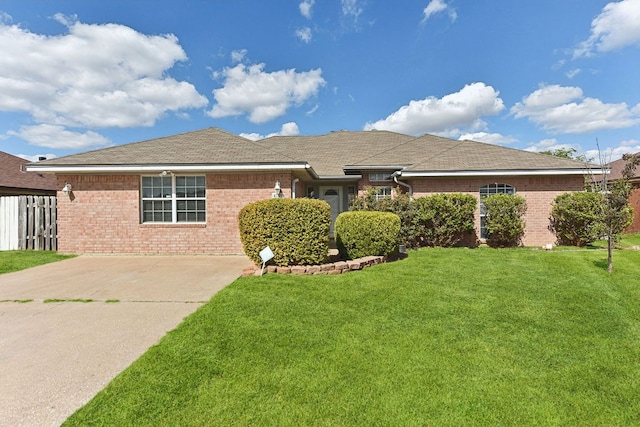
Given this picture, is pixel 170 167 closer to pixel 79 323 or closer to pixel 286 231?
pixel 286 231

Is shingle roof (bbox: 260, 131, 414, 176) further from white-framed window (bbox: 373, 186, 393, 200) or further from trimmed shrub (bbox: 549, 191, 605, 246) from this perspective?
trimmed shrub (bbox: 549, 191, 605, 246)

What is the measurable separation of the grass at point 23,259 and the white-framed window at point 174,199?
9.25ft

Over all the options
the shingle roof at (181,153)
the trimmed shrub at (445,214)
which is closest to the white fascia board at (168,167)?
the shingle roof at (181,153)

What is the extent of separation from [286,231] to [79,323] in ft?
13.4

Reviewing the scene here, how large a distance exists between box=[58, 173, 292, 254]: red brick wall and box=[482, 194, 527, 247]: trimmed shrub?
7498 millimetres

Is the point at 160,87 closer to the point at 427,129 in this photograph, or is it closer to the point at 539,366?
the point at 539,366

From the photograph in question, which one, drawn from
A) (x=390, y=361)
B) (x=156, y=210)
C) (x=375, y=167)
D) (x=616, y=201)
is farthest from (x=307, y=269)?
(x=616, y=201)

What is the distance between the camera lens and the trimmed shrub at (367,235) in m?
8.61

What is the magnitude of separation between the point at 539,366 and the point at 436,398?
141cm

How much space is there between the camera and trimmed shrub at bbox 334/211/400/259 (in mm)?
8609

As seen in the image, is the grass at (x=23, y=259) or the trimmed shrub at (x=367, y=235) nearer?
the grass at (x=23, y=259)

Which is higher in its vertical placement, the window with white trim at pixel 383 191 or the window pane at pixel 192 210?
the window with white trim at pixel 383 191

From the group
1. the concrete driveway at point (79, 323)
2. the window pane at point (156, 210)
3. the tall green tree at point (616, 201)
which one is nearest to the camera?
the concrete driveway at point (79, 323)

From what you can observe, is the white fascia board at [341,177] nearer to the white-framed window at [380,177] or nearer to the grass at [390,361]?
the white-framed window at [380,177]
